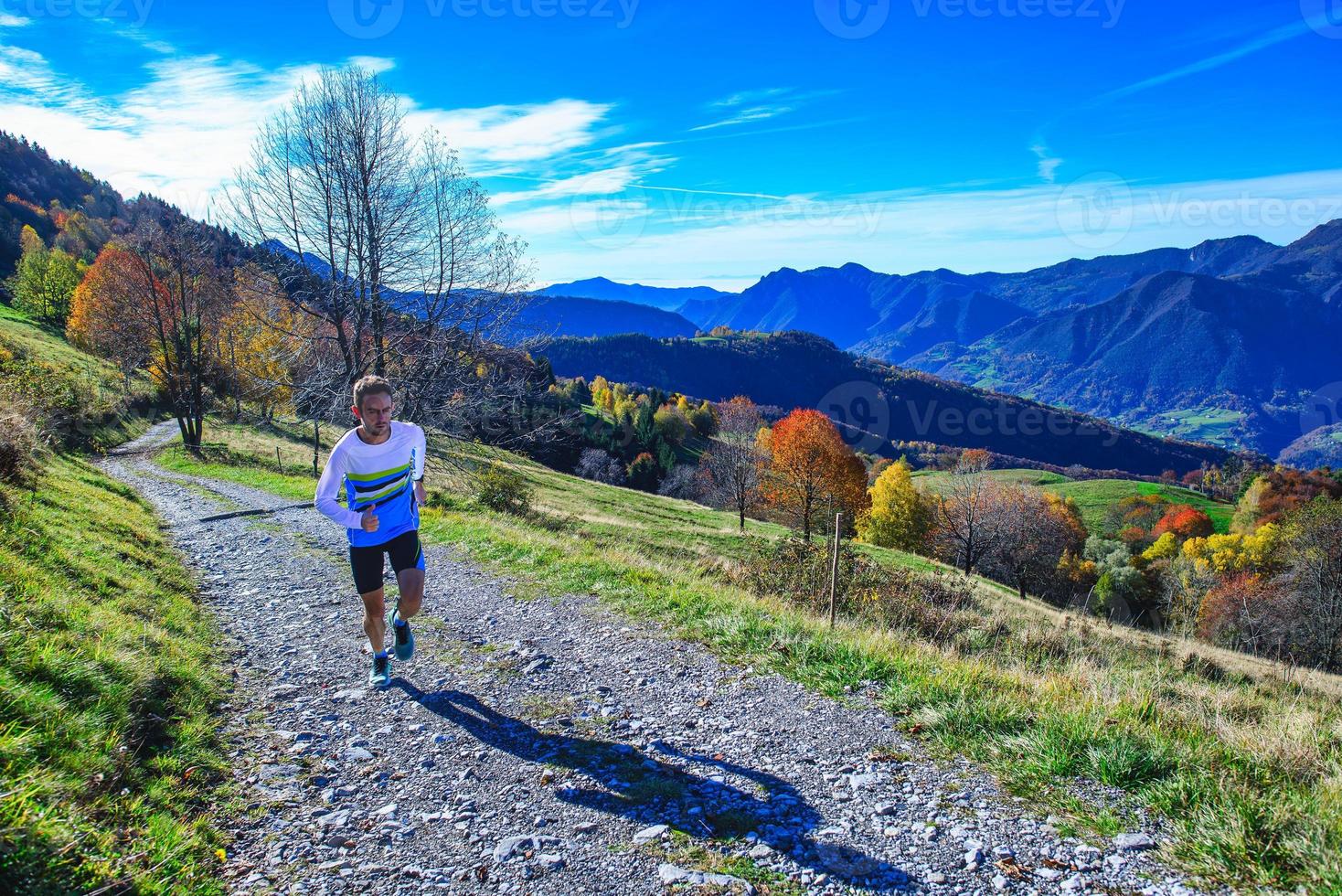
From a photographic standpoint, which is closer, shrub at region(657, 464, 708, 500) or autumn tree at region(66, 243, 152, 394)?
autumn tree at region(66, 243, 152, 394)

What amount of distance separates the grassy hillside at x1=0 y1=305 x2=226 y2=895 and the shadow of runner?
206cm

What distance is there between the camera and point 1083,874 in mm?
3688

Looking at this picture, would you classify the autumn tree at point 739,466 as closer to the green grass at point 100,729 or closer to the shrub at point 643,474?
the shrub at point 643,474

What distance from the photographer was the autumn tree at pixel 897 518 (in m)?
65.6

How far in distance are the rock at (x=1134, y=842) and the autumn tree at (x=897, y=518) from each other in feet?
206

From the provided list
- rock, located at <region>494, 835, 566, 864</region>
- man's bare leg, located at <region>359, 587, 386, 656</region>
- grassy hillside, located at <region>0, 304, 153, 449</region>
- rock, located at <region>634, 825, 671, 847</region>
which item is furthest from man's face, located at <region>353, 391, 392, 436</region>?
grassy hillside, located at <region>0, 304, 153, 449</region>

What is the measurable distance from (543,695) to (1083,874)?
443 cm

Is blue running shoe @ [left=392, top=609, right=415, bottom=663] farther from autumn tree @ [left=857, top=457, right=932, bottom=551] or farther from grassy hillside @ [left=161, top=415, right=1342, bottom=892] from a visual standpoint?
autumn tree @ [left=857, top=457, right=932, bottom=551]

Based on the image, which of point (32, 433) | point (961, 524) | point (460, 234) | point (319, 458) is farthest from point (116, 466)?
point (961, 524)

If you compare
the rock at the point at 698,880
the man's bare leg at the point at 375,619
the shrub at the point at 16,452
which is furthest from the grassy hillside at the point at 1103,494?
the rock at the point at 698,880

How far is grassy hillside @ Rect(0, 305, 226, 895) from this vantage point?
3.14m

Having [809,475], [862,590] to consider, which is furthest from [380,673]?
[809,475]

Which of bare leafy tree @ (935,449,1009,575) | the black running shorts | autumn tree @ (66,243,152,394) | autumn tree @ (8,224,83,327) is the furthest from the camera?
autumn tree @ (8,224,83,327)

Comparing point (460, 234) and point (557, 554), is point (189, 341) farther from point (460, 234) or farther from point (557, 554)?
point (557, 554)
